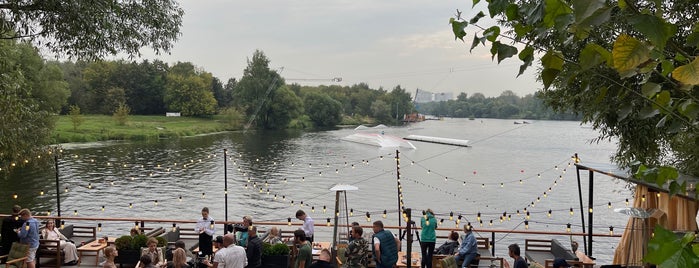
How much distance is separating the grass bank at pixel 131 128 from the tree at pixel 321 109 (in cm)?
1902

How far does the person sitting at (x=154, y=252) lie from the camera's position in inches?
394

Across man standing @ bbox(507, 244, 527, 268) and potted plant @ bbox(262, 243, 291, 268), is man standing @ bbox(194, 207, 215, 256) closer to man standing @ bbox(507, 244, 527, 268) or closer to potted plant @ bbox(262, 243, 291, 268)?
potted plant @ bbox(262, 243, 291, 268)

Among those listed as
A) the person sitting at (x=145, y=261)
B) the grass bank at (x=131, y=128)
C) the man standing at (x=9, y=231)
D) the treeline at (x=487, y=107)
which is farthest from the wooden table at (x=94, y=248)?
the treeline at (x=487, y=107)

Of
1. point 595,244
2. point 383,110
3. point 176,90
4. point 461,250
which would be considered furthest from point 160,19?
point 383,110

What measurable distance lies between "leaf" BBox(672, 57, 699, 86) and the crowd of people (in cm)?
620

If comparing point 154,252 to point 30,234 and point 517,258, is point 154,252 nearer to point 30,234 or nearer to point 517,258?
point 30,234

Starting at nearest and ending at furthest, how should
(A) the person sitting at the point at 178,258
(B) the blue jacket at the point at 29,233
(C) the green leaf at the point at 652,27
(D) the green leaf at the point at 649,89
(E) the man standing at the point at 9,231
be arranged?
1. (C) the green leaf at the point at 652,27
2. (D) the green leaf at the point at 649,89
3. (A) the person sitting at the point at 178,258
4. (B) the blue jacket at the point at 29,233
5. (E) the man standing at the point at 9,231

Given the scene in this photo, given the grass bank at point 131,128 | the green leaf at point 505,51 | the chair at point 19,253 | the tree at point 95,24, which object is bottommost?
the chair at point 19,253

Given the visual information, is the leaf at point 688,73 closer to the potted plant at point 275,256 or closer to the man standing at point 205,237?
the potted plant at point 275,256

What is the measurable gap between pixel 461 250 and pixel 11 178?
32272 millimetres

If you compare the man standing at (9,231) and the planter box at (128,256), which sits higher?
the man standing at (9,231)

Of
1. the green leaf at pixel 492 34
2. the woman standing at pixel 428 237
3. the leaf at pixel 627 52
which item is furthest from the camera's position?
the woman standing at pixel 428 237

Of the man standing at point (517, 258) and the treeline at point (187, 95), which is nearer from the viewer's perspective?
the man standing at point (517, 258)

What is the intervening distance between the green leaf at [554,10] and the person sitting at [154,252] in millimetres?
9445
